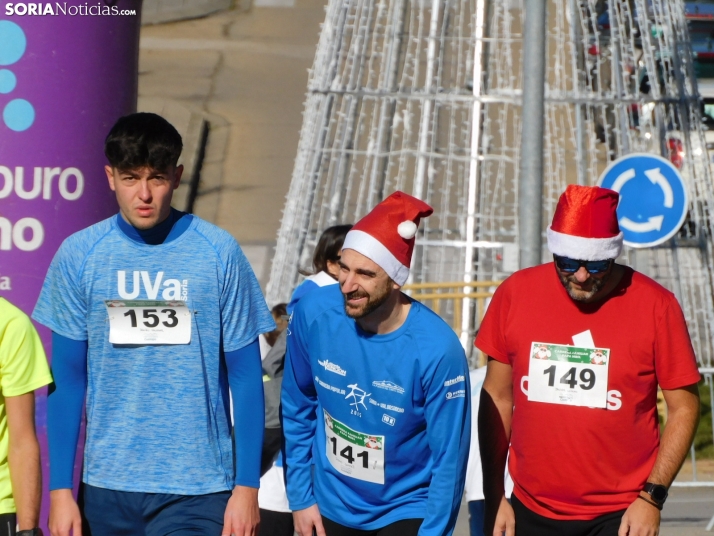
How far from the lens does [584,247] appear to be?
12.5 feet

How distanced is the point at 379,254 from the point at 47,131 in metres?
1.54

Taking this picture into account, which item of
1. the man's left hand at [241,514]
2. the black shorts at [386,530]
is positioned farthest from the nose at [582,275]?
the man's left hand at [241,514]

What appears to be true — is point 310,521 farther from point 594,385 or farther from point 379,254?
point 594,385

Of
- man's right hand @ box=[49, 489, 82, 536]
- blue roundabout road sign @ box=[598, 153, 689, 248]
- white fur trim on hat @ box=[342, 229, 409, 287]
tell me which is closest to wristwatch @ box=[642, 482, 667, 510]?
white fur trim on hat @ box=[342, 229, 409, 287]

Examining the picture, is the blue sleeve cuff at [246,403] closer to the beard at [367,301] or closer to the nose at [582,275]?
the beard at [367,301]

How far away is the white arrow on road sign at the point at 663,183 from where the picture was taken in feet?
26.2

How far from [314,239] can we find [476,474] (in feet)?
16.6

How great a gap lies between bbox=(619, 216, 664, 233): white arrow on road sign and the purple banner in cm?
463

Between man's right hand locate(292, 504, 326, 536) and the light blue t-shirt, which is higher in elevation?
the light blue t-shirt

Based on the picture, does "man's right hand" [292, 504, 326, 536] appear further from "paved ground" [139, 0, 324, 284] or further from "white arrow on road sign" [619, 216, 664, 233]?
"paved ground" [139, 0, 324, 284]

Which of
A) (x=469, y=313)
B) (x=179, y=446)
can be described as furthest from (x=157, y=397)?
(x=469, y=313)

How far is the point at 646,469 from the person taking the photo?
381 cm

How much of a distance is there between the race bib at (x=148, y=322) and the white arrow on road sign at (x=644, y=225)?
538 cm

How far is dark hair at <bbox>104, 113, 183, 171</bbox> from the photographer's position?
10.6ft
